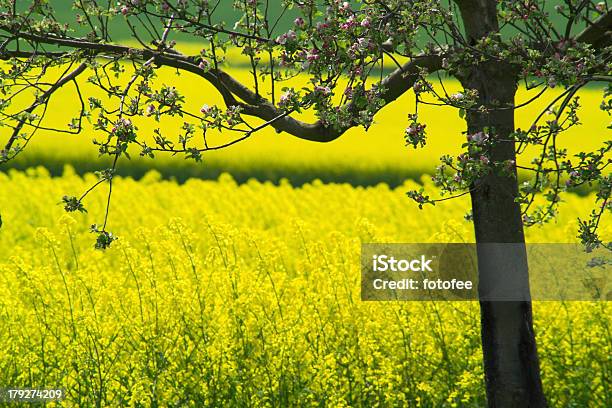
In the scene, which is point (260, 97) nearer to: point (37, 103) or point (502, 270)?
point (37, 103)

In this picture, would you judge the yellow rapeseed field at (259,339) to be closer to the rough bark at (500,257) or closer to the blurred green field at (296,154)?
the rough bark at (500,257)

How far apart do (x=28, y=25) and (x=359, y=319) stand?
333 cm

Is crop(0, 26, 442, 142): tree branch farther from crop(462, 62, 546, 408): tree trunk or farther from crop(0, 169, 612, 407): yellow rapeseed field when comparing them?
crop(0, 169, 612, 407): yellow rapeseed field

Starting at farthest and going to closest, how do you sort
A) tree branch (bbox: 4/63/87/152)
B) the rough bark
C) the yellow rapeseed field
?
1. the yellow rapeseed field
2. the rough bark
3. tree branch (bbox: 4/63/87/152)

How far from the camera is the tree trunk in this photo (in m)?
5.29

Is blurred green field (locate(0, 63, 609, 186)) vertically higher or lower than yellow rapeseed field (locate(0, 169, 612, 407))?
higher

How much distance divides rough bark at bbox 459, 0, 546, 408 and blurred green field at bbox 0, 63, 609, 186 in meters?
9.63

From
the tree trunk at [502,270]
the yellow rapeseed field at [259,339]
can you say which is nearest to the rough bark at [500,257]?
the tree trunk at [502,270]

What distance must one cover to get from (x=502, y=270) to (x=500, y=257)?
3.0 inches

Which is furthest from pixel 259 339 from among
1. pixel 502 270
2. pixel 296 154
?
pixel 296 154

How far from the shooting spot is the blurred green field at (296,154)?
1698 cm

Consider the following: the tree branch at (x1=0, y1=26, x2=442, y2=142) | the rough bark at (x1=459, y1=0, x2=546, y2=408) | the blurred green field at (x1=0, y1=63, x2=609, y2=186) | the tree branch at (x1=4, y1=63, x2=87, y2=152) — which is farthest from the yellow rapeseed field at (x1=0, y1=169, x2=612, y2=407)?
the blurred green field at (x1=0, y1=63, x2=609, y2=186)

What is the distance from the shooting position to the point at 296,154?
18328 millimetres

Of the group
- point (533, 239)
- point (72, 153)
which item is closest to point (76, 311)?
point (533, 239)
